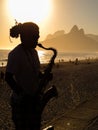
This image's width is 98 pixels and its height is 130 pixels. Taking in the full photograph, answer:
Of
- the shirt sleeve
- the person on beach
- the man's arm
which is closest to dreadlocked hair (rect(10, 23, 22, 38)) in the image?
the person on beach

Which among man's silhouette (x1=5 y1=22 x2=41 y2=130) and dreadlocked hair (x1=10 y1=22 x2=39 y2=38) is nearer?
man's silhouette (x1=5 y1=22 x2=41 y2=130)

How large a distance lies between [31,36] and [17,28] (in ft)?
0.78

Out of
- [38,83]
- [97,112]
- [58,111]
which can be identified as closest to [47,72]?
[38,83]

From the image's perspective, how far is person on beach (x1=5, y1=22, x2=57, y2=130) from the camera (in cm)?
497

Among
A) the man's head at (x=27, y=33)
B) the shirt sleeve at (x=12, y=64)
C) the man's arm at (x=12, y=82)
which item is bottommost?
the man's arm at (x=12, y=82)

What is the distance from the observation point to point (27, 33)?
5098mm

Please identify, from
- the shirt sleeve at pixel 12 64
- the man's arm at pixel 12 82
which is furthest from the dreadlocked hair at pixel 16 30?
the man's arm at pixel 12 82

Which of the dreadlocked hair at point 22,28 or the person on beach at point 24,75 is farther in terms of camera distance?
the dreadlocked hair at point 22,28

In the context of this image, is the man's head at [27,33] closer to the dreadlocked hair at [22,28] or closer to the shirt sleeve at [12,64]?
the dreadlocked hair at [22,28]

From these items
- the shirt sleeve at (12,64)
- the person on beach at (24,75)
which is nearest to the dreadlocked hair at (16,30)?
the person on beach at (24,75)

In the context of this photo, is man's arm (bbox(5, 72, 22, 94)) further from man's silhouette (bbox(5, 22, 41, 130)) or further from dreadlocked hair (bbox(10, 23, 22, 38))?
dreadlocked hair (bbox(10, 23, 22, 38))

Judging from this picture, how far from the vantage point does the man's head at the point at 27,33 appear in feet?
16.7

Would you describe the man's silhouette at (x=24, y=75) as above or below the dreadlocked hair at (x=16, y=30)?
below

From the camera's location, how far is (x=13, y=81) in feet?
16.0
